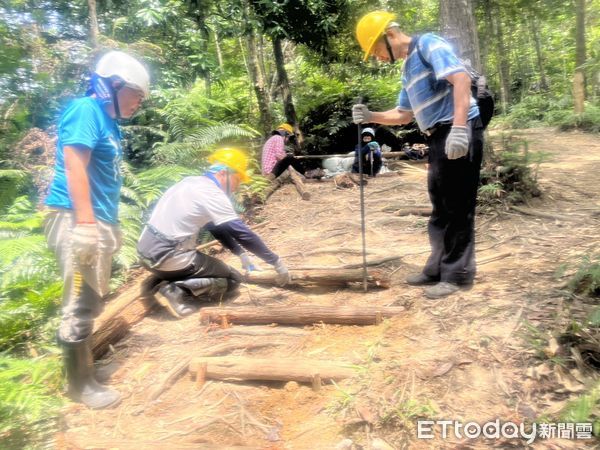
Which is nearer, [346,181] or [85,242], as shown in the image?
[85,242]

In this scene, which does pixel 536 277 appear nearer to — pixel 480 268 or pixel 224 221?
pixel 480 268

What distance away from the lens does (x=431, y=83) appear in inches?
129

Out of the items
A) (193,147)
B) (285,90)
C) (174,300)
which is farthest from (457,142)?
(285,90)

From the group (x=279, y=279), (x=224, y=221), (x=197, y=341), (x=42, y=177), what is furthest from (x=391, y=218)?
(x=42, y=177)

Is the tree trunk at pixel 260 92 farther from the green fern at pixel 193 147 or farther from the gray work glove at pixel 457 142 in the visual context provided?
the gray work glove at pixel 457 142

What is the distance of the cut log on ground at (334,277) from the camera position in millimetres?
3943

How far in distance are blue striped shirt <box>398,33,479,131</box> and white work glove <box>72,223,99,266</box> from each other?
2.42 metres

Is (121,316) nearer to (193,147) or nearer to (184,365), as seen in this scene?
(184,365)

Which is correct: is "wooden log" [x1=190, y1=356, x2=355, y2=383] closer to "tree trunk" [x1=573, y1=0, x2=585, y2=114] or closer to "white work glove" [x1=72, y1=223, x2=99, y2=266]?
"white work glove" [x1=72, y1=223, x2=99, y2=266]

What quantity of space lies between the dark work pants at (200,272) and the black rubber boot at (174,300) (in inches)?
3.5

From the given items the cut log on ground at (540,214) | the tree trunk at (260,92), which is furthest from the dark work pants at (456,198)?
the tree trunk at (260,92)

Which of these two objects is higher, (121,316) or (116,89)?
(116,89)

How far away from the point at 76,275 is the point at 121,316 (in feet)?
3.76

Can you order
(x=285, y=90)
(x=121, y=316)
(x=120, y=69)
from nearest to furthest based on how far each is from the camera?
(x=120, y=69)
(x=121, y=316)
(x=285, y=90)
